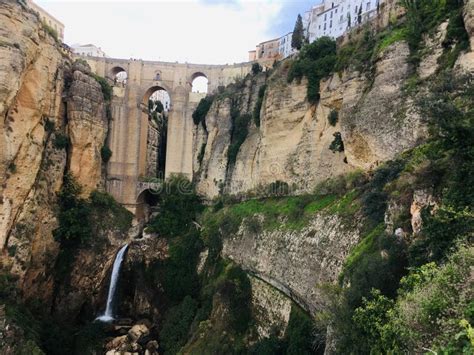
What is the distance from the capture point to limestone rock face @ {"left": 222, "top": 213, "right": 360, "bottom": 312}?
42.4 feet

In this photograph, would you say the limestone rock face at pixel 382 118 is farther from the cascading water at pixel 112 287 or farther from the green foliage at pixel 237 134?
the cascading water at pixel 112 287

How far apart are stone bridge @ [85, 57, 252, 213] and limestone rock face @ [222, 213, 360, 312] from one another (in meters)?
13.9

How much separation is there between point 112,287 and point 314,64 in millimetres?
18197

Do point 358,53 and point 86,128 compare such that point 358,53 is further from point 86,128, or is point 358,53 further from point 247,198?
point 86,128

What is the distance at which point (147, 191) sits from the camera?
3216 centimetres

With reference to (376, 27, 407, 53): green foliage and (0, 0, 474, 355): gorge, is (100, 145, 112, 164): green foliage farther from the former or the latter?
(376, 27, 407, 53): green foliage

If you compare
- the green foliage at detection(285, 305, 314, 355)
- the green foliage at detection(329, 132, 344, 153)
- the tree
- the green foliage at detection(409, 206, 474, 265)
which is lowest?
the green foliage at detection(285, 305, 314, 355)

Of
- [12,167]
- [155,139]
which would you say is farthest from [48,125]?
[155,139]

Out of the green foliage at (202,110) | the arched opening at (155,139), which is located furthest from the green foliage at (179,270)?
the green foliage at (202,110)

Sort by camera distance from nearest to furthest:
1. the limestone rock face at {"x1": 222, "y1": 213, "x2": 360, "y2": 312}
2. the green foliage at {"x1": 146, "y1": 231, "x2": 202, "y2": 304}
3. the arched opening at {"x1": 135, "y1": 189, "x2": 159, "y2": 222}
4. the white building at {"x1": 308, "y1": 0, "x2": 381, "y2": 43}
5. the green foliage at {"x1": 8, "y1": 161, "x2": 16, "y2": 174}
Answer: the limestone rock face at {"x1": 222, "y1": 213, "x2": 360, "y2": 312}, the green foliage at {"x1": 8, "y1": 161, "x2": 16, "y2": 174}, the green foliage at {"x1": 146, "y1": 231, "x2": 202, "y2": 304}, the arched opening at {"x1": 135, "y1": 189, "x2": 159, "y2": 222}, the white building at {"x1": 308, "y1": 0, "x2": 381, "y2": 43}

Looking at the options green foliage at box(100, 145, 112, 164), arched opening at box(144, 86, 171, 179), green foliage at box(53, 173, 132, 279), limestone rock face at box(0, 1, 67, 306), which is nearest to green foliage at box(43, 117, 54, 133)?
limestone rock face at box(0, 1, 67, 306)

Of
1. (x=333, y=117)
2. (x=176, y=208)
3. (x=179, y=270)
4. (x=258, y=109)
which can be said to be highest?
(x=258, y=109)

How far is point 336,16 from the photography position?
35.0 meters

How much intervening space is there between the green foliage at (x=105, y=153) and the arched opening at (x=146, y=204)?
12.3 ft
